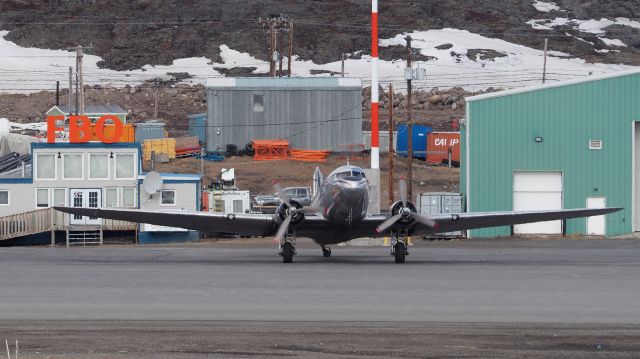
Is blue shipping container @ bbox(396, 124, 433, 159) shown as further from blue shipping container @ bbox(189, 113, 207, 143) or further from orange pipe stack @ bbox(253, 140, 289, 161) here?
blue shipping container @ bbox(189, 113, 207, 143)

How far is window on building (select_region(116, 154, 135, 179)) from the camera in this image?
69000 mm

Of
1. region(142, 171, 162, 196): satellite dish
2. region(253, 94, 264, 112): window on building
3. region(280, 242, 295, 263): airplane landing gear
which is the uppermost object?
region(253, 94, 264, 112): window on building

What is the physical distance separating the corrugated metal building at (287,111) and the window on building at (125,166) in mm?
27375

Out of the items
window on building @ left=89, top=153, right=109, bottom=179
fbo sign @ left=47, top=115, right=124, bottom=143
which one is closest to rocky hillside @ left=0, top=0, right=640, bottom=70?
fbo sign @ left=47, top=115, right=124, bottom=143

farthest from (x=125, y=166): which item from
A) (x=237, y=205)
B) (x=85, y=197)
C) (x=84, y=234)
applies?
(x=237, y=205)

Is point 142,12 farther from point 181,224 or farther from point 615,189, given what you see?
point 181,224

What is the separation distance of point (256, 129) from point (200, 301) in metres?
69.0

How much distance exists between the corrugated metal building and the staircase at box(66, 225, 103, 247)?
3049 cm

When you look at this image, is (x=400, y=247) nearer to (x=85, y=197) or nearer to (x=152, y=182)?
(x=152, y=182)

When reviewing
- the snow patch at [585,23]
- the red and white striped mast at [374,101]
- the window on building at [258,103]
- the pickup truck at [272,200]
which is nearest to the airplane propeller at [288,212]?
the red and white striped mast at [374,101]

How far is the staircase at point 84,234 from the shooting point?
216 ft

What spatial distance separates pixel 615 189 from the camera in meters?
64.6

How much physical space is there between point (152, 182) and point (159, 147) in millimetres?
27266

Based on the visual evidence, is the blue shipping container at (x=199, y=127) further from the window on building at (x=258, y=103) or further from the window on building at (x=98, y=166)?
the window on building at (x=98, y=166)
